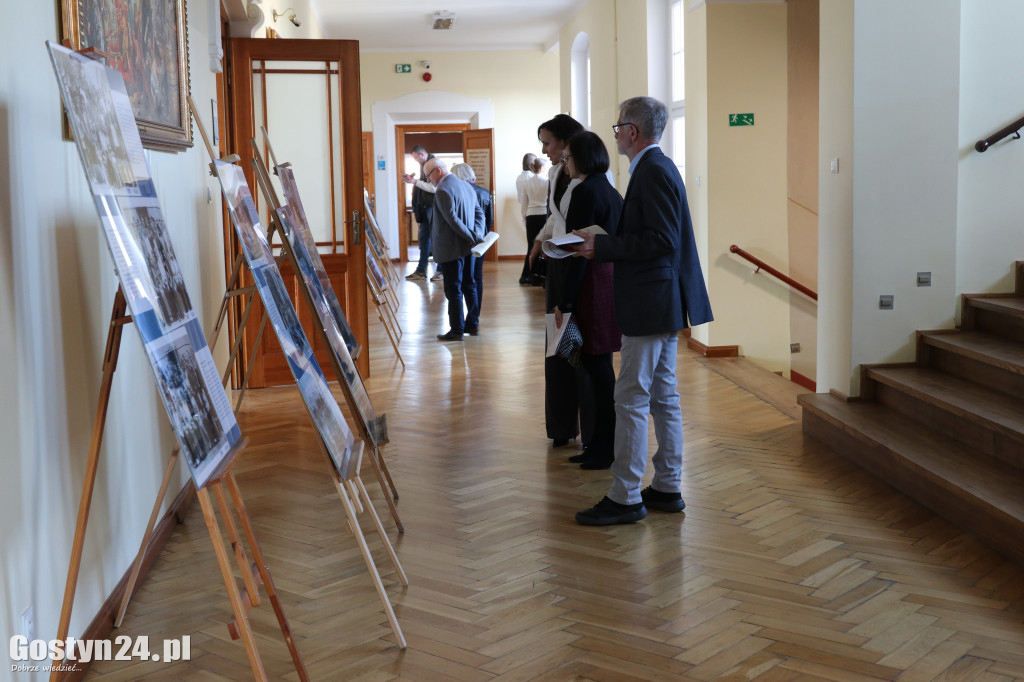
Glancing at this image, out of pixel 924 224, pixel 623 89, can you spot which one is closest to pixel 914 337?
pixel 924 224

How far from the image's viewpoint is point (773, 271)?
316 inches

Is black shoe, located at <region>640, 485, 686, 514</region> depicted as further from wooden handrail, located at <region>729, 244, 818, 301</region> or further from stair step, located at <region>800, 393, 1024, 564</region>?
wooden handrail, located at <region>729, 244, 818, 301</region>

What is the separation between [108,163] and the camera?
2.21 metres

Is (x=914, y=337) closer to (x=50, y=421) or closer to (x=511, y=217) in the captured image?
(x=50, y=421)

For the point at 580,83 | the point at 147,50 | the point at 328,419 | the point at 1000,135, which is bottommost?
the point at 328,419

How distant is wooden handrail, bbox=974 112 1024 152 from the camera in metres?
4.82

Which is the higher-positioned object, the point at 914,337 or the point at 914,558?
the point at 914,337

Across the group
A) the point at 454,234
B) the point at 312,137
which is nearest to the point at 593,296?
the point at 312,137

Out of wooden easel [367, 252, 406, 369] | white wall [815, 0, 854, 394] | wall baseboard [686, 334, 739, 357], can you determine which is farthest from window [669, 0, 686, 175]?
white wall [815, 0, 854, 394]

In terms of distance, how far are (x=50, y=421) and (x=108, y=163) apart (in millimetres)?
778

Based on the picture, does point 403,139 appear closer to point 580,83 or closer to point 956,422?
point 580,83

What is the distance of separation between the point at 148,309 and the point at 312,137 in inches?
205

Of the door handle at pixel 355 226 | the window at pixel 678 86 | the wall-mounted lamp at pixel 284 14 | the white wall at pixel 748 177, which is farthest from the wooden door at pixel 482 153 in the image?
the door handle at pixel 355 226

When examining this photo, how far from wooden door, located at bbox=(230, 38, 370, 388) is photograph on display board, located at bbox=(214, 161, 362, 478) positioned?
11.3ft
